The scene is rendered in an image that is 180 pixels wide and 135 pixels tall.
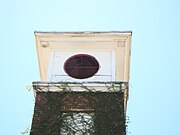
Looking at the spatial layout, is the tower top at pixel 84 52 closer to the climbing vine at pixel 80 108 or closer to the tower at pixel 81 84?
the tower at pixel 81 84

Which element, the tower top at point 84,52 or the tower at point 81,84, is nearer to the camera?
the tower at point 81,84

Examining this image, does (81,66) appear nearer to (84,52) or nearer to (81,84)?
(84,52)

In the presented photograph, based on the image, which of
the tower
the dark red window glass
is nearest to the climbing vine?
the tower

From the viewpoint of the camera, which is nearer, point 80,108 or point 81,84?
point 80,108

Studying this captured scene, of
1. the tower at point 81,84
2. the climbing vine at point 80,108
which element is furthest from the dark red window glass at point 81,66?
the climbing vine at point 80,108

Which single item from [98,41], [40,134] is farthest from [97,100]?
[98,41]

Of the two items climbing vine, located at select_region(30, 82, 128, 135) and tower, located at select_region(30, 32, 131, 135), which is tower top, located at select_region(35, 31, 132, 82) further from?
climbing vine, located at select_region(30, 82, 128, 135)

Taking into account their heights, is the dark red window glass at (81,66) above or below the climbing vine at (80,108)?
above

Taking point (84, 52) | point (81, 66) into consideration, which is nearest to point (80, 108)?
point (81, 66)

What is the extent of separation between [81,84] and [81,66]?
1.80 metres

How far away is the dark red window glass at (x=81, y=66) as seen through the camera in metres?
15.3

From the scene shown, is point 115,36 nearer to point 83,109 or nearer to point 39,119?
point 83,109

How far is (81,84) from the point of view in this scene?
13883mm

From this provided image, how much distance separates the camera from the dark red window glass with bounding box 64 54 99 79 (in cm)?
1532
